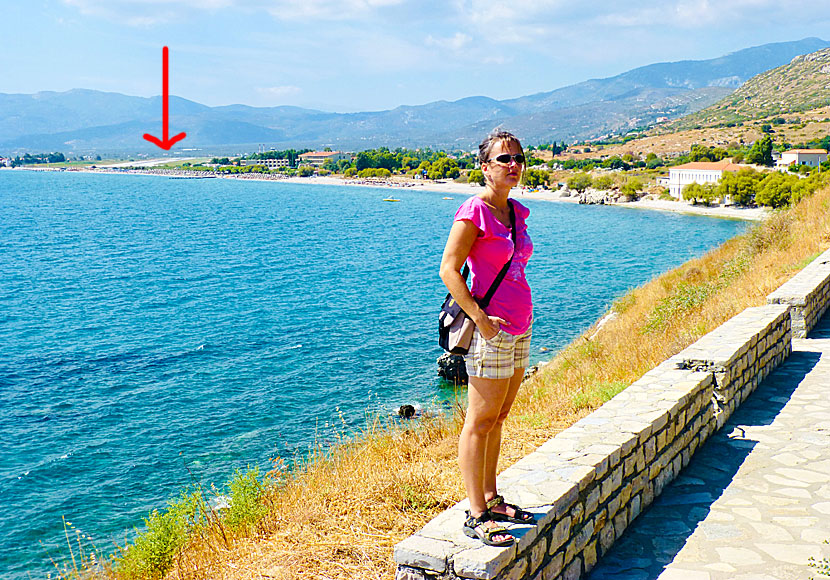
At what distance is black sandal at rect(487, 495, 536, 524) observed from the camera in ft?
11.5

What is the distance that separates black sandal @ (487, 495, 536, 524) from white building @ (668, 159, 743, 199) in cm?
8421

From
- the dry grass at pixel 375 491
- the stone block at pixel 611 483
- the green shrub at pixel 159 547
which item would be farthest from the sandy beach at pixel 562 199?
the green shrub at pixel 159 547

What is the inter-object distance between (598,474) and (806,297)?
266 inches

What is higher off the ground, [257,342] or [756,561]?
[756,561]

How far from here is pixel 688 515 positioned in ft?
15.9

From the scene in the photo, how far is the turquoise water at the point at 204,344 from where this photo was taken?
1530cm

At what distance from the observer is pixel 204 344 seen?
2600 centimetres

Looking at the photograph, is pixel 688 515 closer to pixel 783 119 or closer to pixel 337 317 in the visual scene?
pixel 337 317

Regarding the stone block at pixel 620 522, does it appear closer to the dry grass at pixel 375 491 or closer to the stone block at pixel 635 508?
the stone block at pixel 635 508

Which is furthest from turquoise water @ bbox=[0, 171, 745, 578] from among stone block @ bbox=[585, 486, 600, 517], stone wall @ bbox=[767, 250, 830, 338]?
stone wall @ bbox=[767, 250, 830, 338]

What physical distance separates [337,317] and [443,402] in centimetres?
1289

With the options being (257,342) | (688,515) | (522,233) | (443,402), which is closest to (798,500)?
(688,515)

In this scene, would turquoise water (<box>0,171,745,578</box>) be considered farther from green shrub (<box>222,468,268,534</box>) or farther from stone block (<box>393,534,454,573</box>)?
stone block (<box>393,534,454,573</box>)

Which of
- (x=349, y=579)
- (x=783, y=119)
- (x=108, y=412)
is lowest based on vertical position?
(x=108, y=412)
